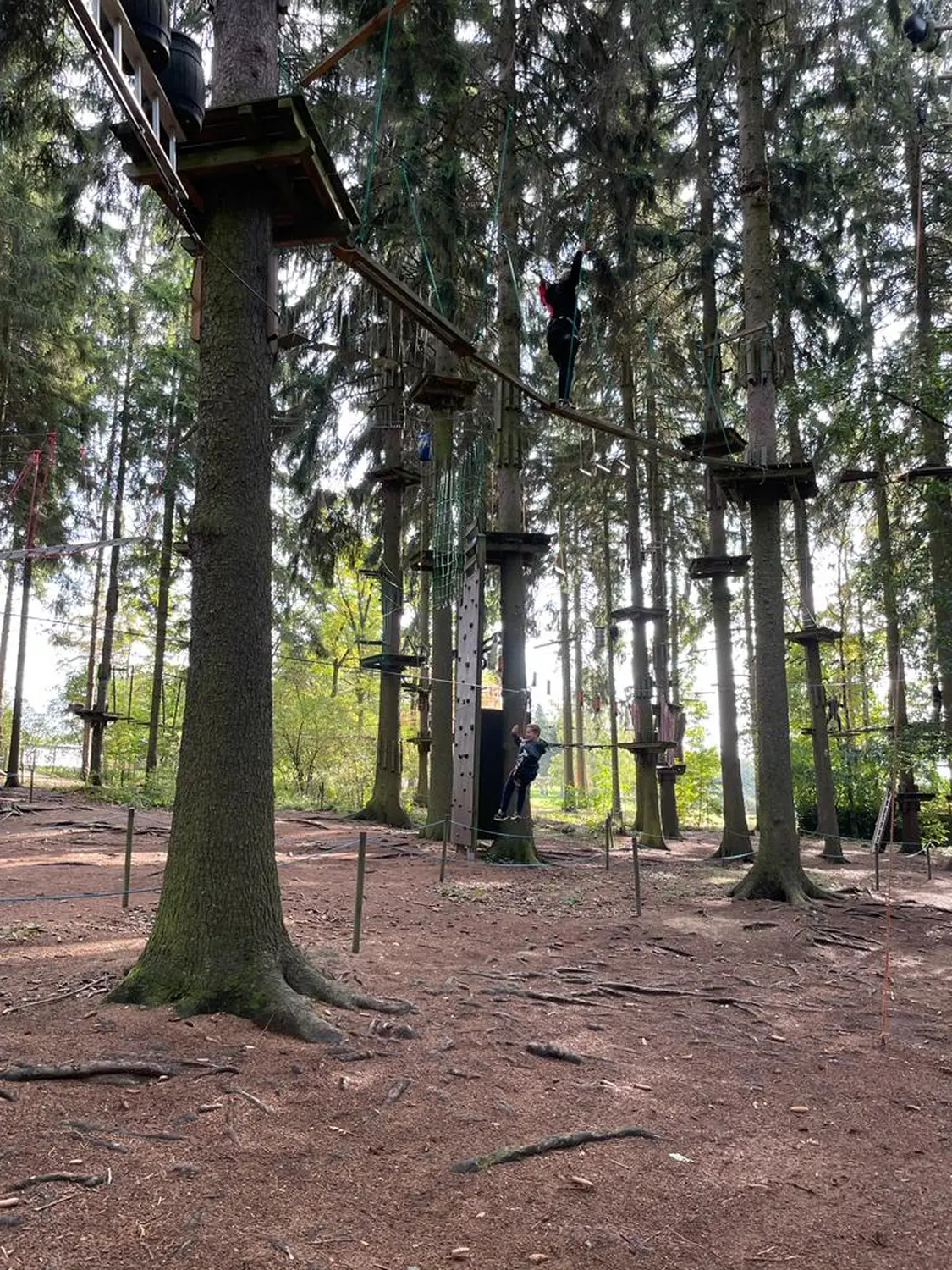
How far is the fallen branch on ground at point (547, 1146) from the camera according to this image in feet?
10.2

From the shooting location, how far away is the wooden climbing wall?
11.6 meters

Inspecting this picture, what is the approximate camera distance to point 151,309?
2158 centimetres

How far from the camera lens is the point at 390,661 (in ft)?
47.2

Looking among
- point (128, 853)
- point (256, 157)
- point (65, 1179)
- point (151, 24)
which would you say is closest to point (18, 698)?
point (128, 853)

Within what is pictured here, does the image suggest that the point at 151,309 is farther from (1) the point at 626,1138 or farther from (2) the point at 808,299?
(1) the point at 626,1138

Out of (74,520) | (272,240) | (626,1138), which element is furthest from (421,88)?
(74,520)

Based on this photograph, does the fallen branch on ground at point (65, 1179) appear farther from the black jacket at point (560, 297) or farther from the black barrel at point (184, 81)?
the black jacket at point (560, 297)

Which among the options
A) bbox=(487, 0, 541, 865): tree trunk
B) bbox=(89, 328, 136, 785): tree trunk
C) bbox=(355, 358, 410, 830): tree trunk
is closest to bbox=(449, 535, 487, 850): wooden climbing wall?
bbox=(487, 0, 541, 865): tree trunk

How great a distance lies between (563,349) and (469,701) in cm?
527

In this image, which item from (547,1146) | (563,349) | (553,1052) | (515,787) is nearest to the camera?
(547,1146)

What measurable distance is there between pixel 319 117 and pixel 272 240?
3499 millimetres

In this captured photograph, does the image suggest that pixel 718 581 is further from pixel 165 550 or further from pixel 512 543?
pixel 165 550

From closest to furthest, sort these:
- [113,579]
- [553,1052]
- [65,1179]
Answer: [65,1179] < [553,1052] < [113,579]

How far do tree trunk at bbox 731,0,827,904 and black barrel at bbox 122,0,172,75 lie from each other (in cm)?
775
